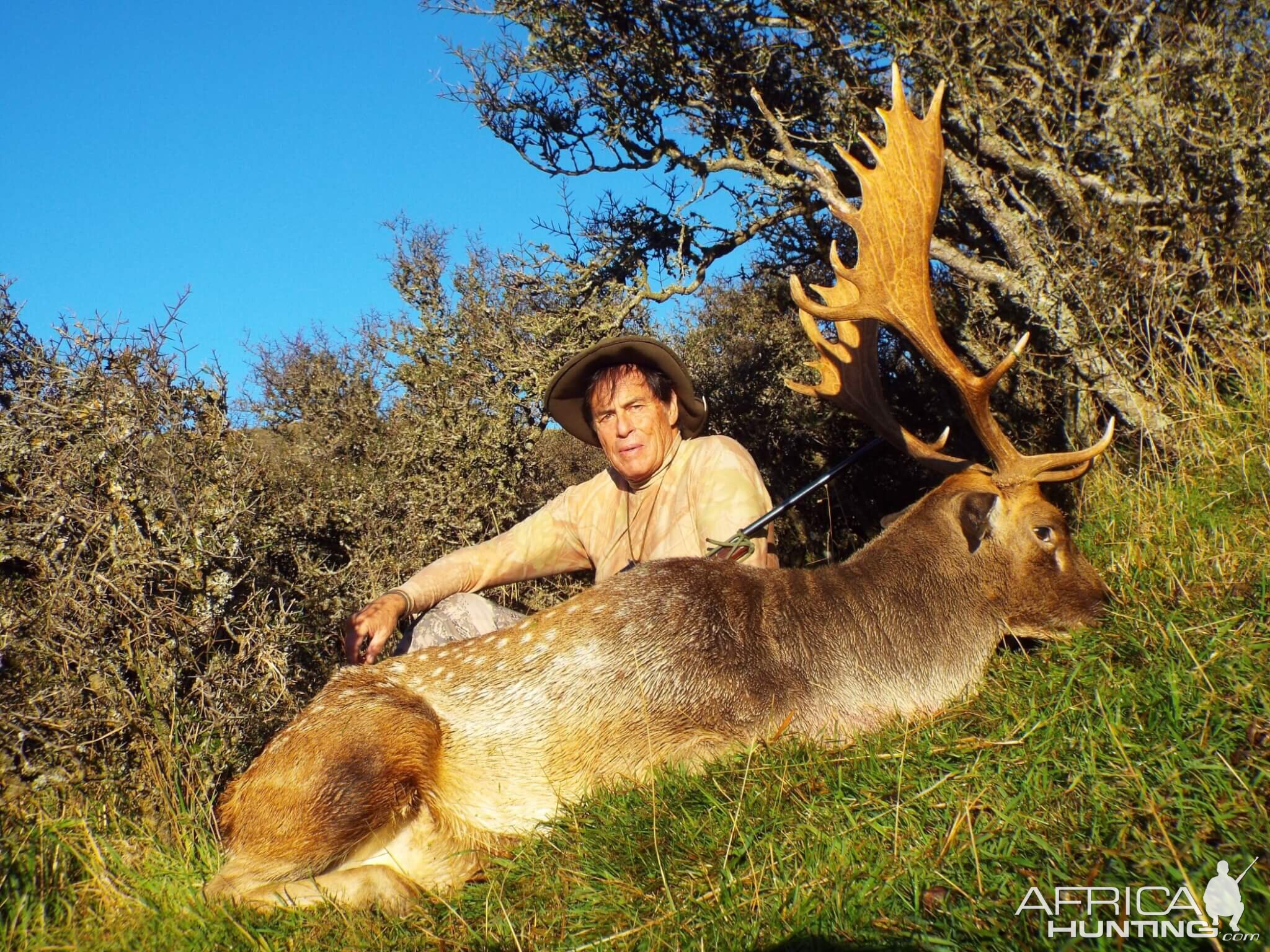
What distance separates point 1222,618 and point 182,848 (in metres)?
4.00

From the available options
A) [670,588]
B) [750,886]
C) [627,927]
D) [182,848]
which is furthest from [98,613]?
[750,886]

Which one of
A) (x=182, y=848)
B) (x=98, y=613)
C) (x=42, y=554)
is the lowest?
(x=182, y=848)

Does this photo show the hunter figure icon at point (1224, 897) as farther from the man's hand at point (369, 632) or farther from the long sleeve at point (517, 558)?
the long sleeve at point (517, 558)

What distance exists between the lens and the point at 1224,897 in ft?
6.27

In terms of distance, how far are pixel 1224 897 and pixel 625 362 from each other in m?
3.91

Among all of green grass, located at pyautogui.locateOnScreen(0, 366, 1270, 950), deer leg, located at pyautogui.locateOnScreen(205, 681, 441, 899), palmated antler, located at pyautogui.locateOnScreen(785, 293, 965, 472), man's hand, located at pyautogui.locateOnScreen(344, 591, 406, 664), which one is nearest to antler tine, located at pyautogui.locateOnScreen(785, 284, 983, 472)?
palmated antler, located at pyautogui.locateOnScreen(785, 293, 965, 472)

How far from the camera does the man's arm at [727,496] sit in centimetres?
471

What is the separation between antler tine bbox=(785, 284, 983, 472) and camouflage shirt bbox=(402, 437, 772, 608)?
0.60m

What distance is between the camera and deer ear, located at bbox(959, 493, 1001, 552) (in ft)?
13.4

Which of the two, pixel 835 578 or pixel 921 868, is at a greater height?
pixel 835 578

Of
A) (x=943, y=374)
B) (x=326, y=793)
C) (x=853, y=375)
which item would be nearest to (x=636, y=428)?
(x=853, y=375)

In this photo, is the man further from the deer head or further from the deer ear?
the deer ear

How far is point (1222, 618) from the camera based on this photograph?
322cm

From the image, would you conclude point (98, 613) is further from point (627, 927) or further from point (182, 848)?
point (627, 927)
